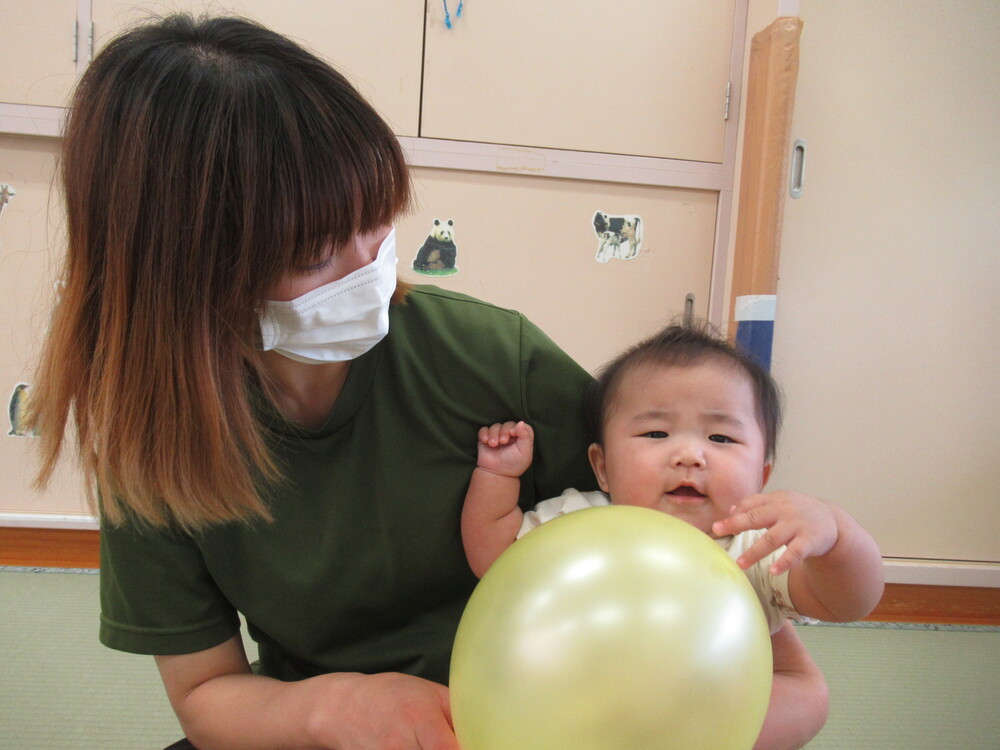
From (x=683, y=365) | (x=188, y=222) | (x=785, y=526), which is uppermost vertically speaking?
(x=188, y=222)

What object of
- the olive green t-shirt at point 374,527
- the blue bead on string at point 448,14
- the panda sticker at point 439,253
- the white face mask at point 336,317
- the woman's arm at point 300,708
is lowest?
the woman's arm at point 300,708

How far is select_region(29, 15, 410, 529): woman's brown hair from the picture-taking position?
58cm

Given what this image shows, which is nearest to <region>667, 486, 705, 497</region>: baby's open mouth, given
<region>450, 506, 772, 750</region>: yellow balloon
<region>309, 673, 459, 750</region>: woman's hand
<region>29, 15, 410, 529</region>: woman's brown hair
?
<region>450, 506, 772, 750</region>: yellow balloon

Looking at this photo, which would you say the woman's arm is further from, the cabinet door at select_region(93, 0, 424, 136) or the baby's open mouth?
the cabinet door at select_region(93, 0, 424, 136)

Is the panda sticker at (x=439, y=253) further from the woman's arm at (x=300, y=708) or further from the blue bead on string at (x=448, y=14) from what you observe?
the woman's arm at (x=300, y=708)

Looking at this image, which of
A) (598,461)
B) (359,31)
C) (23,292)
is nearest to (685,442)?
(598,461)

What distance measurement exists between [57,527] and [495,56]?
1849 millimetres

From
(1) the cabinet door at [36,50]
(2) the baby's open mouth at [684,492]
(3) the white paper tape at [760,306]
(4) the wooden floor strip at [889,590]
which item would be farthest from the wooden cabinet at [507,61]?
(2) the baby's open mouth at [684,492]

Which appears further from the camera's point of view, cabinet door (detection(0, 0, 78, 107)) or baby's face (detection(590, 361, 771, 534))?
cabinet door (detection(0, 0, 78, 107))

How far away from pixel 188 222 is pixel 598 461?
1.92 feet

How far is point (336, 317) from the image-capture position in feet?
2.28

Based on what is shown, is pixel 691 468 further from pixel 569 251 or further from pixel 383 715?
pixel 569 251

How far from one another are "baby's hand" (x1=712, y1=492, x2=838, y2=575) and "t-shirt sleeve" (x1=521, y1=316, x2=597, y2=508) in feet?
0.95

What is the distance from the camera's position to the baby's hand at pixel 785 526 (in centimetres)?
57
